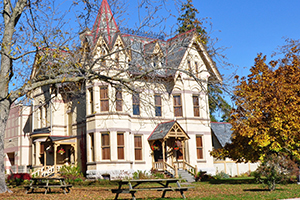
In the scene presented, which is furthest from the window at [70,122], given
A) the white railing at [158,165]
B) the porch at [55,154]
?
the white railing at [158,165]

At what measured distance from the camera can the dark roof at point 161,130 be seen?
88.1 feet

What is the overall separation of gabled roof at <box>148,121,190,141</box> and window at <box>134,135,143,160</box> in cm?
81

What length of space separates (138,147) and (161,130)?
2204 millimetres

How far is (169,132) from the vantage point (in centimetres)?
2666

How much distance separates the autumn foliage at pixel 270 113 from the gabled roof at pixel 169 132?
18.1ft

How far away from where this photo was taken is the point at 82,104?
28.0 meters

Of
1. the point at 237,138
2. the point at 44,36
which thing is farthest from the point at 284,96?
the point at 44,36

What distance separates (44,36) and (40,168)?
17.8 m

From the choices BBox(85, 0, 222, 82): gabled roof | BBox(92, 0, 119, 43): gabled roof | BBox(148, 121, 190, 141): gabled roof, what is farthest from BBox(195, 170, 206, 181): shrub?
BBox(92, 0, 119, 43): gabled roof

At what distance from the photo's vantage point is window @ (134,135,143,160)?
2744 cm

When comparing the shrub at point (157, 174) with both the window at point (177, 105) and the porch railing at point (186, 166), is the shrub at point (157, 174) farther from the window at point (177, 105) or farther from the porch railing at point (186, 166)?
the window at point (177, 105)

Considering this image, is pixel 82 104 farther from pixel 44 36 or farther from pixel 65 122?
pixel 44 36

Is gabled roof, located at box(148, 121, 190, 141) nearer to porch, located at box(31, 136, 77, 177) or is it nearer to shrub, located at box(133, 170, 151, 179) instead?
shrub, located at box(133, 170, 151, 179)

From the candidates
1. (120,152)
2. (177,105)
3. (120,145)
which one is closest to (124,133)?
(120,145)
